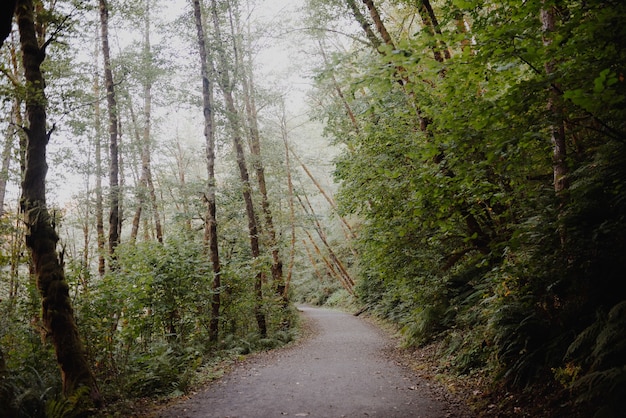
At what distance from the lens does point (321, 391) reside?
6957mm

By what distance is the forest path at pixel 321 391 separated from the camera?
19.1ft

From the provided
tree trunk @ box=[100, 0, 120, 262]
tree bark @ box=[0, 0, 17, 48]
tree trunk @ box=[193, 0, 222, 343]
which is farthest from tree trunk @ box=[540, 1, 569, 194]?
tree trunk @ box=[100, 0, 120, 262]

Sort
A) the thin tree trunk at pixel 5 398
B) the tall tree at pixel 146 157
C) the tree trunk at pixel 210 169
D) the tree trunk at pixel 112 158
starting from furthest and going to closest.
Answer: the tall tree at pixel 146 157, the tree trunk at pixel 112 158, the tree trunk at pixel 210 169, the thin tree trunk at pixel 5 398

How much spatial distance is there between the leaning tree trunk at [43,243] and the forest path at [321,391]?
1634 mm

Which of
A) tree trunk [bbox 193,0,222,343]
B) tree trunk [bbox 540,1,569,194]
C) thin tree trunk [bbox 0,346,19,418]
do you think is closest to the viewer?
thin tree trunk [bbox 0,346,19,418]

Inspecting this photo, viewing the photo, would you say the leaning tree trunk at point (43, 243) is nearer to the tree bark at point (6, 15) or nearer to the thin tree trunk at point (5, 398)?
the thin tree trunk at point (5, 398)

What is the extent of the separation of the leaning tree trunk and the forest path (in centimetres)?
163

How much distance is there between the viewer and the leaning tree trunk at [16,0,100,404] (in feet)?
19.3

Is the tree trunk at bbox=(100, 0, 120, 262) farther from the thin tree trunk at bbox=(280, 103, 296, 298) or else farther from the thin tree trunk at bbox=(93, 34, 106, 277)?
the thin tree trunk at bbox=(280, 103, 296, 298)

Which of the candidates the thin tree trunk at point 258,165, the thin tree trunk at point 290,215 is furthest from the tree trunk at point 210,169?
the thin tree trunk at point 290,215

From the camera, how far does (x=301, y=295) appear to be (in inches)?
1503

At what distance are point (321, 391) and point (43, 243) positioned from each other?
18.3ft

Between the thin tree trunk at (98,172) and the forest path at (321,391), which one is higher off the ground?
the thin tree trunk at (98,172)

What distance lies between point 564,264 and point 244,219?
524 inches
